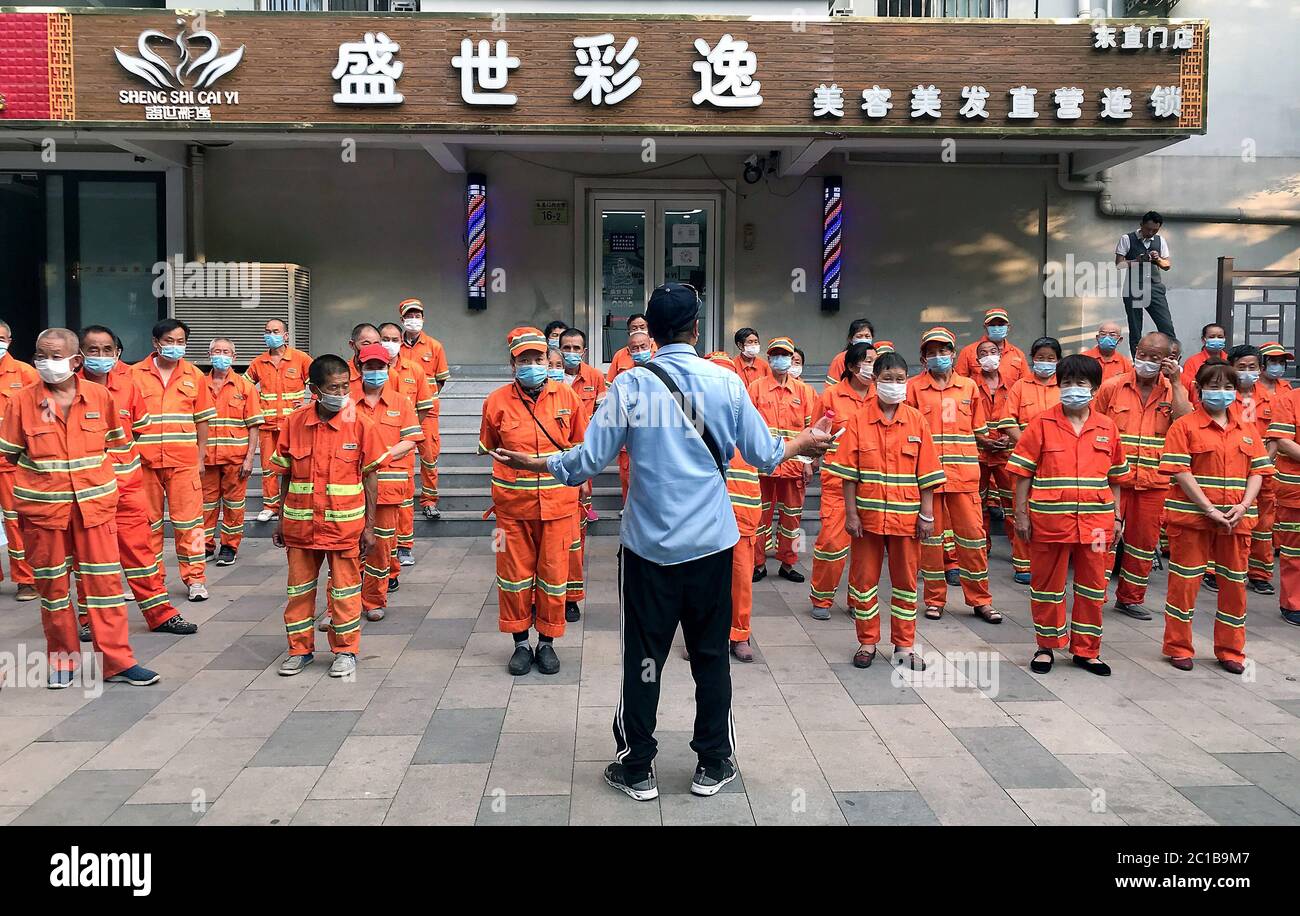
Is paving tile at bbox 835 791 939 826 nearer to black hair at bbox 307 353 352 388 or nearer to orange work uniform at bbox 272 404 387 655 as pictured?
orange work uniform at bbox 272 404 387 655

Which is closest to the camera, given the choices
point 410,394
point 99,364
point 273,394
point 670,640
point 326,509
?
point 670,640

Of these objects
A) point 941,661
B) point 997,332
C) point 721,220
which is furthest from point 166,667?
point 721,220

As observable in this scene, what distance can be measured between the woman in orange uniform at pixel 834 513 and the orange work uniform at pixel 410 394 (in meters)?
3.35

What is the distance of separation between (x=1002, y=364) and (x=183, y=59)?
9133mm

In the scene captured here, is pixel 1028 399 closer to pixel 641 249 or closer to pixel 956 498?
pixel 956 498

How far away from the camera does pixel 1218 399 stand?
604cm

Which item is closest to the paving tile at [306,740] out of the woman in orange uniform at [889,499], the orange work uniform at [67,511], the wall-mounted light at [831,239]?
the orange work uniform at [67,511]

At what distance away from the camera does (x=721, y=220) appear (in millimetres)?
13469

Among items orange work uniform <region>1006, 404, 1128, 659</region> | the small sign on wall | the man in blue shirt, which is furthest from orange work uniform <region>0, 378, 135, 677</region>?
the small sign on wall

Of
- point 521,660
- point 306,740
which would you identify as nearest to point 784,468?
Result: point 521,660

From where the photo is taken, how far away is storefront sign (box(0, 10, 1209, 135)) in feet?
34.6

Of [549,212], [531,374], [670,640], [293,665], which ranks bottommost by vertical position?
[293,665]

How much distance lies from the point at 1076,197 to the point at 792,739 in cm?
1122

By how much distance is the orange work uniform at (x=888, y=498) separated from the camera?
5.99m
